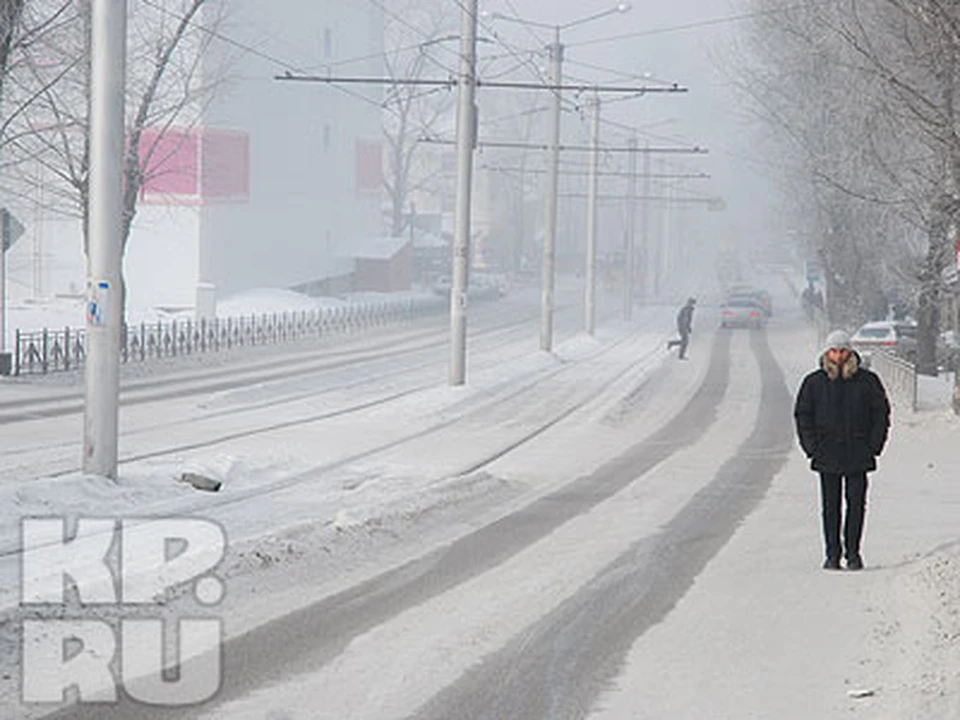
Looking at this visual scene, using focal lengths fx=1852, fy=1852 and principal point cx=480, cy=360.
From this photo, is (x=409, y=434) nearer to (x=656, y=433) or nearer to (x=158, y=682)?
(x=656, y=433)

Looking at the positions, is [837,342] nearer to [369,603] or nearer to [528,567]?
[528,567]

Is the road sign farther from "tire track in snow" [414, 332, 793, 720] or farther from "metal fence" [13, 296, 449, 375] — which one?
"tire track in snow" [414, 332, 793, 720]

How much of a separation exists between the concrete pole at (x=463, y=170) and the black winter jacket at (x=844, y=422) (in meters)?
20.8

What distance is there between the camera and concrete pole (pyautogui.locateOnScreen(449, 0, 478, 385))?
33531 millimetres

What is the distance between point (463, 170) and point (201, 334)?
17733 mm

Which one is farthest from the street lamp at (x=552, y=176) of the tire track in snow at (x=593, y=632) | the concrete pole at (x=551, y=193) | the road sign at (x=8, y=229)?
the tire track in snow at (x=593, y=632)

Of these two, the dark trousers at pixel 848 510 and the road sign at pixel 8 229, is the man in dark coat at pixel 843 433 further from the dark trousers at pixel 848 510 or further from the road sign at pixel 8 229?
the road sign at pixel 8 229

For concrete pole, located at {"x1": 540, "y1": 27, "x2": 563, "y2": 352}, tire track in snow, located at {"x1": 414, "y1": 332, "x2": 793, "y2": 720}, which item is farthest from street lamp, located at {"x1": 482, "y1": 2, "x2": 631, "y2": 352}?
tire track in snow, located at {"x1": 414, "y1": 332, "x2": 793, "y2": 720}

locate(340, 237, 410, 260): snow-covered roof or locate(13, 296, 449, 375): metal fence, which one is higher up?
locate(340, 237, 410, 260): snow-covered roof

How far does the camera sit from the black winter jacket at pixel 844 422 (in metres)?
13.1

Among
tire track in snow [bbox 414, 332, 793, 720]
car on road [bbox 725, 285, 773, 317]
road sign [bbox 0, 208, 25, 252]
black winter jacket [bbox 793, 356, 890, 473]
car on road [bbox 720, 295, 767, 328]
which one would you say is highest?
road sign [bbox 0, 208, 25, 252]

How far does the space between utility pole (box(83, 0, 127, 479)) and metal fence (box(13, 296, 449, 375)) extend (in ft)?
51.6

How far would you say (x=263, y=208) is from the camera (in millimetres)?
76625

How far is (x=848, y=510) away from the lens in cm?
1306
